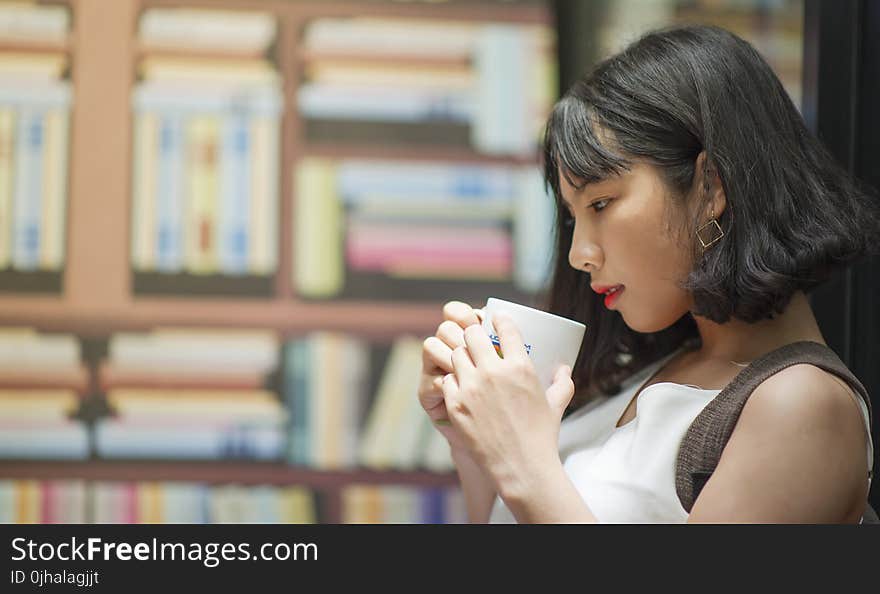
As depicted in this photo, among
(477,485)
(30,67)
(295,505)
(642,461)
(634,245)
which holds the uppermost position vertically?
(30,67)

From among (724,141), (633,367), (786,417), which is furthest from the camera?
(633,367)

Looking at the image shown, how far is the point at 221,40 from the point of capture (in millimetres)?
1962

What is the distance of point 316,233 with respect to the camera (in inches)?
76.7

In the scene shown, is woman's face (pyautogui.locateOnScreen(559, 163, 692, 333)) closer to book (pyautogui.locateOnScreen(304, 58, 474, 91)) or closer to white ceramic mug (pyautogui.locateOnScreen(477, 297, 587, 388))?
white ceramic mug (pyautogui.locateOnScreen(477, 297, 587, 388))

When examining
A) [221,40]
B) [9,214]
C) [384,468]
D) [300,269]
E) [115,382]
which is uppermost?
[221,40]

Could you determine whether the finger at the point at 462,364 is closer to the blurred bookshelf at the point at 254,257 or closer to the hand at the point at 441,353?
the hand at the point at 441,353

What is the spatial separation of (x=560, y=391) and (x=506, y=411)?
0.26ft

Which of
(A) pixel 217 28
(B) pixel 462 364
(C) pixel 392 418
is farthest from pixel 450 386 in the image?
(A) pixel 217 28

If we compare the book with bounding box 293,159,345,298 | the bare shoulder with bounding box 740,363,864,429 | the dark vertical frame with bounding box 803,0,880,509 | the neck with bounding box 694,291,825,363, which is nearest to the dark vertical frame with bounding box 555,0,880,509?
the dark vertical frame with bounding box 803,0,880,509

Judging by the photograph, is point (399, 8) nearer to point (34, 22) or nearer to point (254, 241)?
point (254, 241)

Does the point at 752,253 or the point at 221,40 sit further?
the point at 221,40
